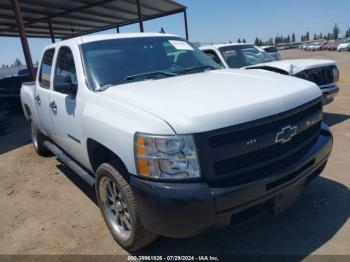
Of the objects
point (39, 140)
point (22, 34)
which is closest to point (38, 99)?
point (39, 140)

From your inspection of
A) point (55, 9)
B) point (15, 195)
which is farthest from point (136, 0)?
point (15, 195)

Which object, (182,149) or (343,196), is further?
(343,196)

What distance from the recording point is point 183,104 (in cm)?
263

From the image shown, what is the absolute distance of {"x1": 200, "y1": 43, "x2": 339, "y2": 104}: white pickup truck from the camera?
6617mm

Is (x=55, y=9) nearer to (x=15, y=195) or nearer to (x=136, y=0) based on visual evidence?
(x=136, y=0)

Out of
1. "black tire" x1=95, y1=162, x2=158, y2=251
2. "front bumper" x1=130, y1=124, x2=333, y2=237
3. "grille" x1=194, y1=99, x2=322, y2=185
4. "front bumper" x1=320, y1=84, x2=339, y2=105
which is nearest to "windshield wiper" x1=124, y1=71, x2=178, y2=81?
"black tire" x1=95, y1=162, x2=158, y2=251

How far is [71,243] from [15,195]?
2017 mm

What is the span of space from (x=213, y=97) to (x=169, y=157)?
655 mm

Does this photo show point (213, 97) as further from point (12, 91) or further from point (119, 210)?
point (12, 91)

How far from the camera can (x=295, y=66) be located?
21.6 ft

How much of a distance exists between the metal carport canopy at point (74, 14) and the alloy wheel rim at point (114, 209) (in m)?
7.56

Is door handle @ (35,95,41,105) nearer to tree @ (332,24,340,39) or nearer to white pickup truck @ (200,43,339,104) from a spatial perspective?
white pickup truck @ (200,43,339,104)

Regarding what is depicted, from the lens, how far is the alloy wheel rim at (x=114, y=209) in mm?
3158

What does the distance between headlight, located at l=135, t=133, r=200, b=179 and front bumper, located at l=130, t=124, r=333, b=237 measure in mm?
73
